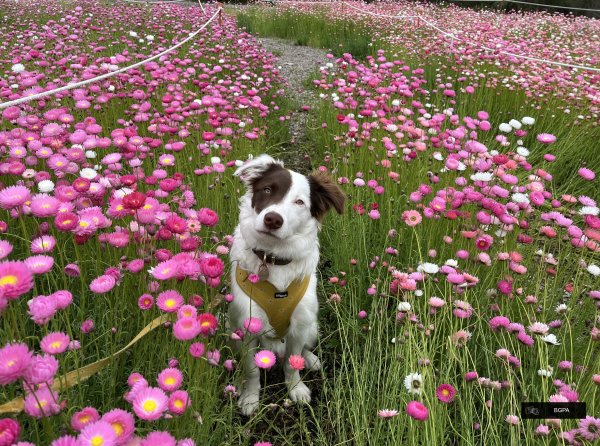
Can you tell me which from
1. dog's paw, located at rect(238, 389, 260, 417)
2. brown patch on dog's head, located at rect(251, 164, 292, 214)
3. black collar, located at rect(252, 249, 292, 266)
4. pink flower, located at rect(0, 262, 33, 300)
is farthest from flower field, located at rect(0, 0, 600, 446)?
brown patch on dog's head, located at rect(251, 164, 292, 214)

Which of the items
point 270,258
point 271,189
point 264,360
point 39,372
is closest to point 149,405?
point 39,372

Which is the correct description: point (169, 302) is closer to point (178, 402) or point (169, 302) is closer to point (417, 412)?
point (178, 402)

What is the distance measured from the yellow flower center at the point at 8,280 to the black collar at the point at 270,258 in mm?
1282

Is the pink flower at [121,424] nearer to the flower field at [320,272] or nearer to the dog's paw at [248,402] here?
the flower field at [320,272]

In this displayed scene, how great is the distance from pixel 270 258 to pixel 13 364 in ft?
4.59

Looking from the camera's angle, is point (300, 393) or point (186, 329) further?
point (300, 393)

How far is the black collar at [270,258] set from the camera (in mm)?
2068

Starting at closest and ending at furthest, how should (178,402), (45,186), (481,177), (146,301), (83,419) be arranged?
(83,419)
(178,402)
(146,301)
(45,186)
(481,177)

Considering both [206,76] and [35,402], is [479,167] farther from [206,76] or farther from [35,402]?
[206,76]

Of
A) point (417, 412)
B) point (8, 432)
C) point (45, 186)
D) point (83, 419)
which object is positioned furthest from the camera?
point (45, 186)

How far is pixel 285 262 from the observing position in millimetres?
2102

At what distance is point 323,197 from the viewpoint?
2219 millimetres

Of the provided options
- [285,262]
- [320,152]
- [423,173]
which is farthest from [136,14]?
[285,262]

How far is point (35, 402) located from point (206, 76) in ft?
12.7
